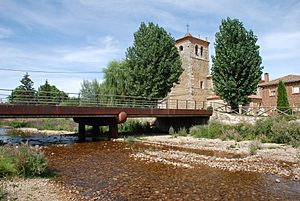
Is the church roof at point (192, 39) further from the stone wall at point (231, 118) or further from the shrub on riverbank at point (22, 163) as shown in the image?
the shrub on riverbank at point (22, 163)

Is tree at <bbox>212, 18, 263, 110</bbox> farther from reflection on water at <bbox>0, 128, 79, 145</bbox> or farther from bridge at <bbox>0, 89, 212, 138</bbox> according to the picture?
reflection on water at <bbox>0, 128, 79, 145</bbox>

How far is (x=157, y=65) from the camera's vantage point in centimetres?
3438

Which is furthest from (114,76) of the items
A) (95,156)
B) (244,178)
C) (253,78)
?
(244,178)

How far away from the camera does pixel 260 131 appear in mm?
23594

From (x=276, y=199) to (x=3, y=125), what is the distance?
4639cm

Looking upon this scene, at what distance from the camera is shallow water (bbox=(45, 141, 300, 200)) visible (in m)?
8.60

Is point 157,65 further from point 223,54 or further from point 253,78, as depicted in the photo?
point 253,78

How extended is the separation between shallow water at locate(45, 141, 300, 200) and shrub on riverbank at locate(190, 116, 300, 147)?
1043cm

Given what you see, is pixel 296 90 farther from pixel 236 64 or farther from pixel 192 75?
pixel 192 75

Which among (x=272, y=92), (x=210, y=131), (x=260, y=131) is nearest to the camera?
(x=260, y=131)

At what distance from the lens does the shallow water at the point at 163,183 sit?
8.60 metres

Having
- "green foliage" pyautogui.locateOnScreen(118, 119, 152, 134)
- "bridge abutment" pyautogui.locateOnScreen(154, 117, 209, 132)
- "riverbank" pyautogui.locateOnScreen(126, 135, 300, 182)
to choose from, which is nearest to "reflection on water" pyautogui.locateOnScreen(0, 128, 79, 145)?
"green foliage" pyautogui.locateOnScreen(118, 119, 152, 134)

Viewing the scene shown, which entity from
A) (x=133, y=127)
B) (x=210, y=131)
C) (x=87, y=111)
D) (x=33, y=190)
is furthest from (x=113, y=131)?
(x=33, y=190)

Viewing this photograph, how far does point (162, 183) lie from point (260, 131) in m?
16.2
